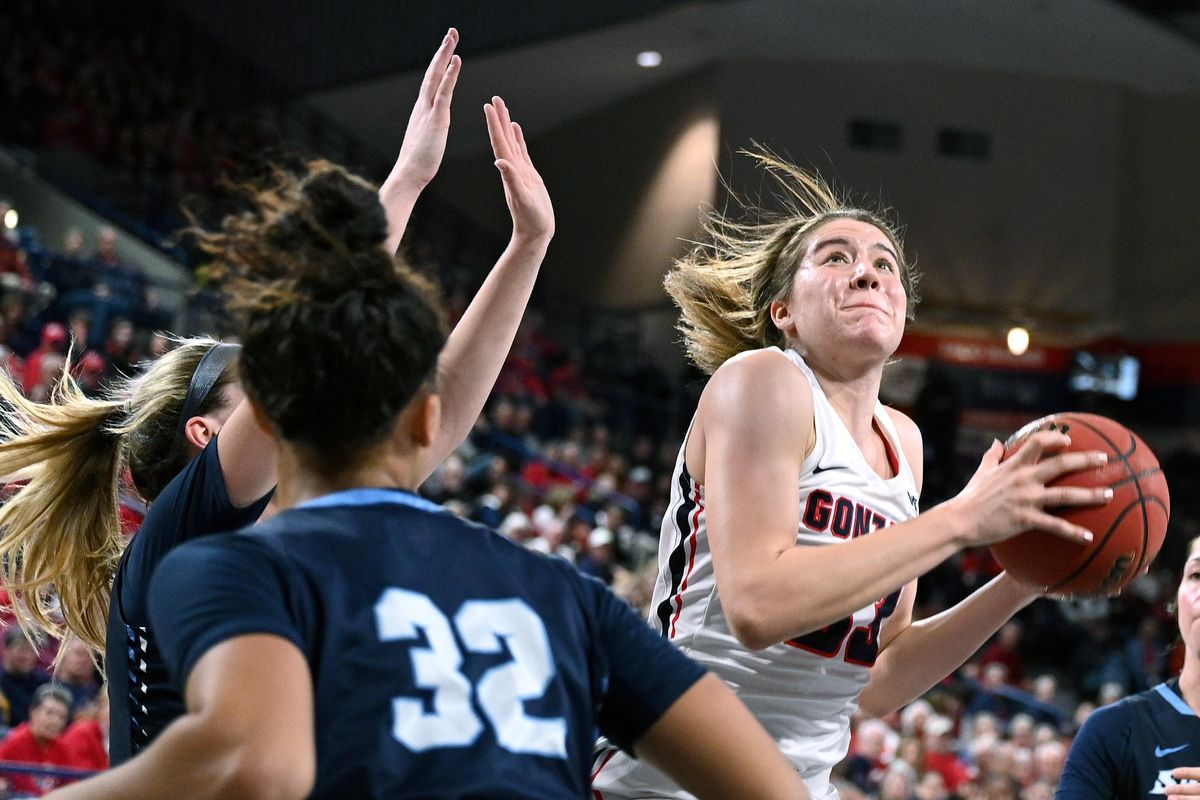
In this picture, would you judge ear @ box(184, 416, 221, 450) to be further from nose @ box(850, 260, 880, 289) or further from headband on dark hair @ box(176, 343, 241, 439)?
nose @ box(850, 260, 880, 289)

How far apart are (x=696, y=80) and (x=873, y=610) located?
1610 centimetres

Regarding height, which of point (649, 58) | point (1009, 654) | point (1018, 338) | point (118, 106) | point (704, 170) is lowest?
point (1009, 654)

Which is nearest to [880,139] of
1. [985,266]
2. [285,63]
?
[985,266]

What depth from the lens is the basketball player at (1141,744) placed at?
325 centimetres

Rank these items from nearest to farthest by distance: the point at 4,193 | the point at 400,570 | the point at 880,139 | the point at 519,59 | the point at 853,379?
the point at 400,570, the point at 853,379, the point at 4,193, the point at 519,59, the point at 880,139

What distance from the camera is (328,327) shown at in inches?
59.1

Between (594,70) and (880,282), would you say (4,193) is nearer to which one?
(594,70)

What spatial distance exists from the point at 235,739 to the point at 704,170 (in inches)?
675

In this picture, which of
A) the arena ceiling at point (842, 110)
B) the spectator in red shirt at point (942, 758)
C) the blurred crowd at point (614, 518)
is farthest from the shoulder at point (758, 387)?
the arena ceiling at point (842, 110)

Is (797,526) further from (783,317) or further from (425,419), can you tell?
(425,419)

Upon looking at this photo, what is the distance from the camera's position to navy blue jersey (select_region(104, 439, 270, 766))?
7.47 feet

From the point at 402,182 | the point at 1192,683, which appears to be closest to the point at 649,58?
the point at 1192,683

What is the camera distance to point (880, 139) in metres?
18.7

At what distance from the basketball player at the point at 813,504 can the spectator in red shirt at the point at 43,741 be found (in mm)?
4179
